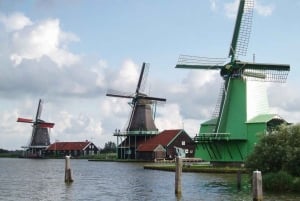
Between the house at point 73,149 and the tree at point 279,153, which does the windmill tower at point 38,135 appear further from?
the tree at point 279,153

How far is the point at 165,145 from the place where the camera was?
9050cm

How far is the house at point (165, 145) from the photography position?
90.2m

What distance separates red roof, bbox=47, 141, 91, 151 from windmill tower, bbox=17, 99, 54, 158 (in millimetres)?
2407

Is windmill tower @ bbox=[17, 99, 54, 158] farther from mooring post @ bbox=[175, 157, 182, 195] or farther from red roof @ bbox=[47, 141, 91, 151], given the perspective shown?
mooring post @ bbox=[175, 157, 182, 195]

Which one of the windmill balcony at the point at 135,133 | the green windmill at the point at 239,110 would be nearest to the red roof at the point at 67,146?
the windmill balcony at the point at 135,133

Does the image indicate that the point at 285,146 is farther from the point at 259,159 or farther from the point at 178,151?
the point at 178,151

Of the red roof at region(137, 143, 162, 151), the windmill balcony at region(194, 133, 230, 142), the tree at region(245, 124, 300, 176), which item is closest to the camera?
the tree at region(245, 124, 300, 176)

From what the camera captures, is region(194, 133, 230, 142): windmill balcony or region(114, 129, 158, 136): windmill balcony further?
region(114, 129, 158, 136): windmill balcony

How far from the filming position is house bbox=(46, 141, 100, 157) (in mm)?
127500

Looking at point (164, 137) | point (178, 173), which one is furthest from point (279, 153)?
point (164, 137)

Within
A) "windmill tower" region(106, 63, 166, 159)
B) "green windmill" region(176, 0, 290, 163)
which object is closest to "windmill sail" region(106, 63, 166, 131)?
"windmill tower" region(106, 63, 166, 159)

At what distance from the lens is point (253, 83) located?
55719 mm

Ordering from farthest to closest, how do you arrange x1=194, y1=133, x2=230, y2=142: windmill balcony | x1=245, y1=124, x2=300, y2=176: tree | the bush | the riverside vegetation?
x1=194, y1=133, x2=230, y2=142: windmill balcony < x1=245, y1=124, x2=300, y2=176: tree < the riverside vegetation < the bush

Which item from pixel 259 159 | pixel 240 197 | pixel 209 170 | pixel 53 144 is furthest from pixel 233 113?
pixel 53 144
